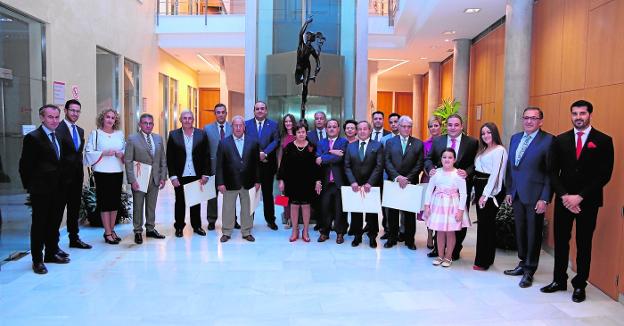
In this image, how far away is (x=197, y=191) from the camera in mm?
6012

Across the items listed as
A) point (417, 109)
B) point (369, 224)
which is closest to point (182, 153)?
point (369, 224)

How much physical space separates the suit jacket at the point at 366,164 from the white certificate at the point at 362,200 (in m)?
0.11

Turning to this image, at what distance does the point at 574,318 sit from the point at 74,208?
4.93 m

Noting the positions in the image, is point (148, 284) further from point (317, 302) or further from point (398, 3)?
point (398, 3)

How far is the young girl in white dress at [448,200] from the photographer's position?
4871 millimetres

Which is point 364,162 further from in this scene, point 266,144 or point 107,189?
point 107,189

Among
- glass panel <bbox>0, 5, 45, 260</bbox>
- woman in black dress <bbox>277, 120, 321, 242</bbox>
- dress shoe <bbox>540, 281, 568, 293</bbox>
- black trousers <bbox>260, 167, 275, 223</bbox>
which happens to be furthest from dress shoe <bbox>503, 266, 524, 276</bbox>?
glass panel <bbox>0, 5, 45, 260</bbox>

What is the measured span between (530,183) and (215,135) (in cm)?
→ 383

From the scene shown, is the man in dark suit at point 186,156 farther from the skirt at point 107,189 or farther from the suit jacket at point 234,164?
the skirt at point 107,189

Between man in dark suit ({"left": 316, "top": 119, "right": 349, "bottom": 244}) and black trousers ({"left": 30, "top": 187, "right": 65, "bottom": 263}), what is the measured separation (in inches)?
110

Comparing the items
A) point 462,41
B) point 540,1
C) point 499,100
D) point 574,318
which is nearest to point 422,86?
point 462,41

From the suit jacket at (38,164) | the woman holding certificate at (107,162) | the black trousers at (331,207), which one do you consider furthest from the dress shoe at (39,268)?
the black trousers at (331,207)

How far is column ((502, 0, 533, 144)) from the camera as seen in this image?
659 centimetres

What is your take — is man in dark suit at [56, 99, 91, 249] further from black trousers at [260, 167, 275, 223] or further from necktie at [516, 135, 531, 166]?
necktie at [516, 135, 531, 166]
